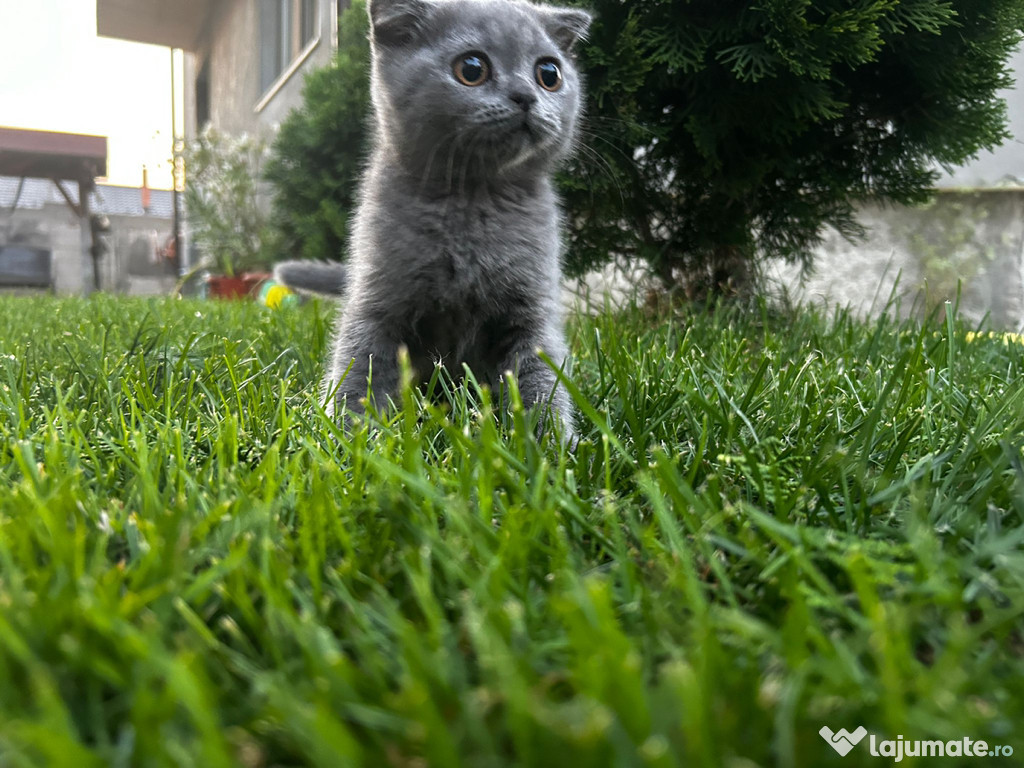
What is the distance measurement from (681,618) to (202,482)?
0.53 metres

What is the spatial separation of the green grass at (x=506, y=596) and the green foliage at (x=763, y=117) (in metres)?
1.17

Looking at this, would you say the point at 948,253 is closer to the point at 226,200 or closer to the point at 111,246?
the point at 226,200

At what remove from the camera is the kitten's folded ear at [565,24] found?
134cm

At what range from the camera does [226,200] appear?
589 cm

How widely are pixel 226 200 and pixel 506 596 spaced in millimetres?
6027

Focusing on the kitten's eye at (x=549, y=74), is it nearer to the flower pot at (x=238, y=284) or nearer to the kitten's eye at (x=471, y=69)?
the kitten's eye at (x=471, y=69)

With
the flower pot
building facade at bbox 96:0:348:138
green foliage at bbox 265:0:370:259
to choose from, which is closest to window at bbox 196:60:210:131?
building facade at bbox 96:0:348:138

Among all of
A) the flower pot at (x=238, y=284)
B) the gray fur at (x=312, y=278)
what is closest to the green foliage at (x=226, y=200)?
the flower pot at (x=238, y=284)

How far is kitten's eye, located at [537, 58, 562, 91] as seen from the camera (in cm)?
126

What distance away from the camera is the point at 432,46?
1.24 meters

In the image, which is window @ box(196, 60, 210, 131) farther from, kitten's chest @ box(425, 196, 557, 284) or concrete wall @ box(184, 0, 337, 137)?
kitten's chest @ box(425, 196, 557, 284)

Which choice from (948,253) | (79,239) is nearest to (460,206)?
(948,253)

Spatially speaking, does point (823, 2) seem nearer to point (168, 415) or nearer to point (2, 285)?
point (168, 415)

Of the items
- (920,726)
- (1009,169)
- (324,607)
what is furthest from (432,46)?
(1009,169)
